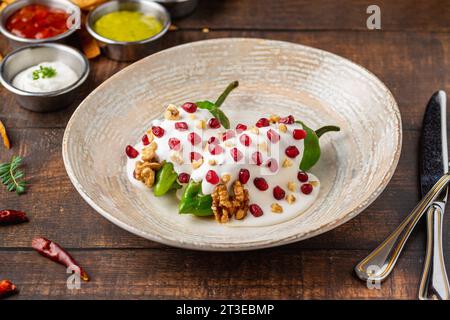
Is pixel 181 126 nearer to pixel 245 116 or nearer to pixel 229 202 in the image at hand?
pixel 229 202

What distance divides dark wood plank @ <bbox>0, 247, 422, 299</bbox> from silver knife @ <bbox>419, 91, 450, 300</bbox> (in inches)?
2.9

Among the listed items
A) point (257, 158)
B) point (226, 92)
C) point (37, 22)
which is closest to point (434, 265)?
point (257, 158)

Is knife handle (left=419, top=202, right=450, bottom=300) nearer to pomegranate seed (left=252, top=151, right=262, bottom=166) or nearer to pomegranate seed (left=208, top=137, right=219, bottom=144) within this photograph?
pomegranate seed (left=252, top=151, right=262, bottom=166)

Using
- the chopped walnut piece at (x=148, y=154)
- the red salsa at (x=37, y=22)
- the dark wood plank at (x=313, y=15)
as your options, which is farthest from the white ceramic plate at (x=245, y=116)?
the red salsa at (x=37, y=22)

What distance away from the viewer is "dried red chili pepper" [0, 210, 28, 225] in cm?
309

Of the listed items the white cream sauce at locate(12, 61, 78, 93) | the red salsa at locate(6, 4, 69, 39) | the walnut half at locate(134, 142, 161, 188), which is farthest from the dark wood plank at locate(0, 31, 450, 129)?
the walnut half at locate(134, 142, 161, 188)

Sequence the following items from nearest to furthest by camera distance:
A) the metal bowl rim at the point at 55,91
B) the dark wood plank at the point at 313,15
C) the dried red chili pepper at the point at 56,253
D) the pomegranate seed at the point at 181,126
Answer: the dried red chili pepper at the point at 56,253 < the pomegranate seed at the point at 181,126 < the metal bowl rim at the point at 55,91 < the dark wood plank at the point at 313,15

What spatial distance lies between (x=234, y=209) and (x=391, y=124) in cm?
86

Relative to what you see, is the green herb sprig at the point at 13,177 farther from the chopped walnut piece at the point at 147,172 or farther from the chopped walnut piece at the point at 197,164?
the chopped walnut piece at the point at 197,164

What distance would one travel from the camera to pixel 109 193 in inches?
119

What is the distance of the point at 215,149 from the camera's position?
9.71 ft

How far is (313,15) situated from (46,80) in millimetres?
→ 1783

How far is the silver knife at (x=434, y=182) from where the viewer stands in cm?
278

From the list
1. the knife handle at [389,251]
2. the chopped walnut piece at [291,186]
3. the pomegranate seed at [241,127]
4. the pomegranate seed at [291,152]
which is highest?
the pomegranate seed at [241,127]
